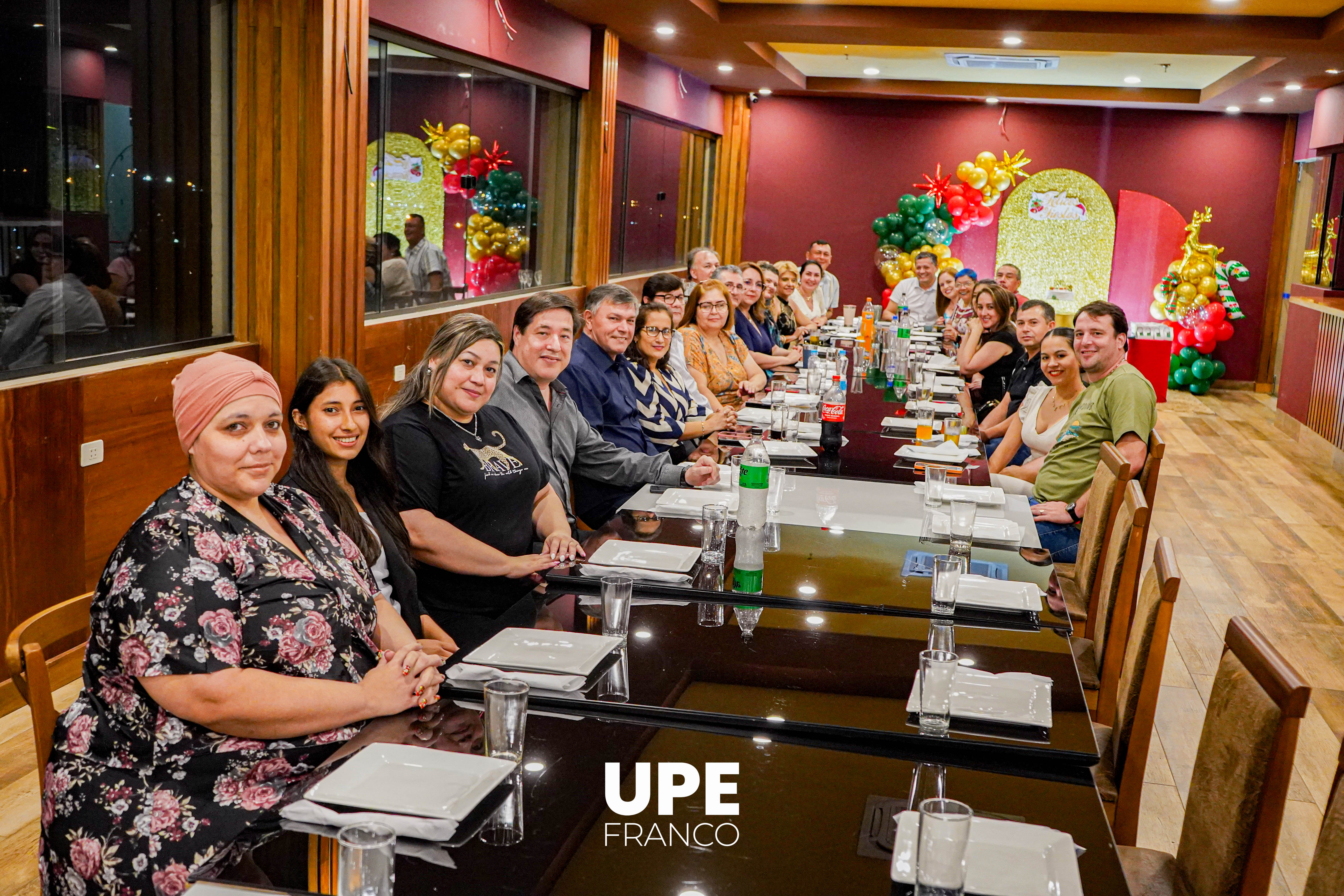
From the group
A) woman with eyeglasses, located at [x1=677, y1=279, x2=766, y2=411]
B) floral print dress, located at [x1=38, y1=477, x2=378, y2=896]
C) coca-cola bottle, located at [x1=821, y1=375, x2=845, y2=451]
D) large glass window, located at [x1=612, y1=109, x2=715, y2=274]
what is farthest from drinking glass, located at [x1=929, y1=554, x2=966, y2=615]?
large glass window, located at [x1=612, y1=109, x2=715, y2=274]

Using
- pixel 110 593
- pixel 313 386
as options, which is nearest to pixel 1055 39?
pixel 313 386

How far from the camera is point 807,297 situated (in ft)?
34.6

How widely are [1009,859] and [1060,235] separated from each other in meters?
12.8

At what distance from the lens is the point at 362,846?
1.22 metres

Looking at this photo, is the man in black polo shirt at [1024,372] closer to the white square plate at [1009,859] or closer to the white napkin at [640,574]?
the white napkin at [640,574]

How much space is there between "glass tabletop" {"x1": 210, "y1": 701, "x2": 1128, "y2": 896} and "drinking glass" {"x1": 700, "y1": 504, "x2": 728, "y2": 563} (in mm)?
952

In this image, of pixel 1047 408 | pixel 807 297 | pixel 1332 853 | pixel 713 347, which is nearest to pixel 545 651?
pixel 1332 853

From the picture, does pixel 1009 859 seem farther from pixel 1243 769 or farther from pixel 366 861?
pixel 366 861

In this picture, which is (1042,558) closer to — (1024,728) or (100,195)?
(1024,728)

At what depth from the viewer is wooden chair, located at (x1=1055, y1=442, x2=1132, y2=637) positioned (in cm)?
327

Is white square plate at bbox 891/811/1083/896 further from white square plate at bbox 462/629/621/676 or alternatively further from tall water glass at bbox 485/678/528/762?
white square plate at bbox 462/629/621/676

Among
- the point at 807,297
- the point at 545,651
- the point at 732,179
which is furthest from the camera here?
the point at 732,179

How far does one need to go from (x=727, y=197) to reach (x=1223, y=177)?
5.24 meters

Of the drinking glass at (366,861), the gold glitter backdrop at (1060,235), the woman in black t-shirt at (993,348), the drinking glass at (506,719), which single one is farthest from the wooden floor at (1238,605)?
the gold glitter backdrop at (1060,235)
